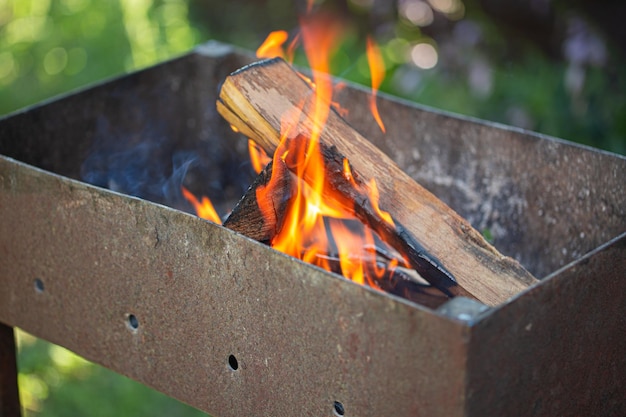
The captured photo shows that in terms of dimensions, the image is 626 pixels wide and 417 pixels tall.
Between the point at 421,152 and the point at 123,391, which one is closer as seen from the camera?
the point at 421,152

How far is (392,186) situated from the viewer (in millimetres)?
1715

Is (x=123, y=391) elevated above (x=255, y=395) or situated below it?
below

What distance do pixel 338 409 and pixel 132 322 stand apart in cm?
51

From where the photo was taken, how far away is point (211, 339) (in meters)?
1.64

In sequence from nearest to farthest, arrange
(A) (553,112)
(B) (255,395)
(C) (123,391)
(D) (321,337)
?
(D) (321,337)
(B) (255,395)
(C) (123,391)
(A) (553,112)

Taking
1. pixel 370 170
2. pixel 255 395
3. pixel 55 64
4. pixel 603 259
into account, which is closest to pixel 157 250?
pixel 255 395

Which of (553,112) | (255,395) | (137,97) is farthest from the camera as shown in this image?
(553,112)

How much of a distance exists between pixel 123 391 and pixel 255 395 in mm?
1294

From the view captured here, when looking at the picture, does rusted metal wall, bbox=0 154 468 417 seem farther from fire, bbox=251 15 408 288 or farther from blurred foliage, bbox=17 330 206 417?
blurred foliage, bbox=17 330 206 417

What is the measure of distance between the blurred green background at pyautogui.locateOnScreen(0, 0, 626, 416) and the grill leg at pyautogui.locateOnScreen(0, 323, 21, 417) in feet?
1.54

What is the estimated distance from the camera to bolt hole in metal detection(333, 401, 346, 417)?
1482 millimetres

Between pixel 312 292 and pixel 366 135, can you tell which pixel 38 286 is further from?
pixel 366 135

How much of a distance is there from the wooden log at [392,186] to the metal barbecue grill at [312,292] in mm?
173

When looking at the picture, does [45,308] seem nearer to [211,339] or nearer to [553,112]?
[211,339]
